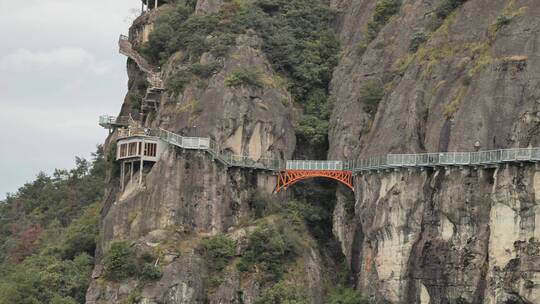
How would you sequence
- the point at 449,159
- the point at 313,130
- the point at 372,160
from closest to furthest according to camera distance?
the point at 449,159
the point at 372,160
the point at 313,130

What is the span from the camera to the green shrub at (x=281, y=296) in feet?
286

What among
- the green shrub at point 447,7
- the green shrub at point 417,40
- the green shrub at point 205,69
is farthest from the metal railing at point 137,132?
the green shrub at point 447,7

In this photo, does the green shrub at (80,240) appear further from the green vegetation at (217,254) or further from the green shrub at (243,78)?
the green shrub at (243,78)

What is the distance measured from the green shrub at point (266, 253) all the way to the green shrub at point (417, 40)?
18622 mm

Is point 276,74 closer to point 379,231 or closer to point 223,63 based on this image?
point 223,63

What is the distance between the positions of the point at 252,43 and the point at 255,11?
5.35 m

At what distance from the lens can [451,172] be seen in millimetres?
→ 84625

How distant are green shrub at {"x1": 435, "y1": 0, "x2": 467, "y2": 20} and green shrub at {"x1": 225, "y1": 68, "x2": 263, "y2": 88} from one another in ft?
49.6

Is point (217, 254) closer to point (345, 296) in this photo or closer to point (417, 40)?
point (345, 296)

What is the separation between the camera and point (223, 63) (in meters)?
102

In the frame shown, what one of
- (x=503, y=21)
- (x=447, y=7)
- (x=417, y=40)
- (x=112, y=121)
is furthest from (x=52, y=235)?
(x=503, y=21)

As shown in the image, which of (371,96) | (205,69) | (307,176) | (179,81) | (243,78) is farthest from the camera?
(205,69)

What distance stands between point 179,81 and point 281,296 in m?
22.1

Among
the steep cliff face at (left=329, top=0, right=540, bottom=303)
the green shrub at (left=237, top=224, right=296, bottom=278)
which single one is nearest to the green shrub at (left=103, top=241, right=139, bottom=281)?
the green shrub at (left=237, top=224, right=296, bottom=278)
